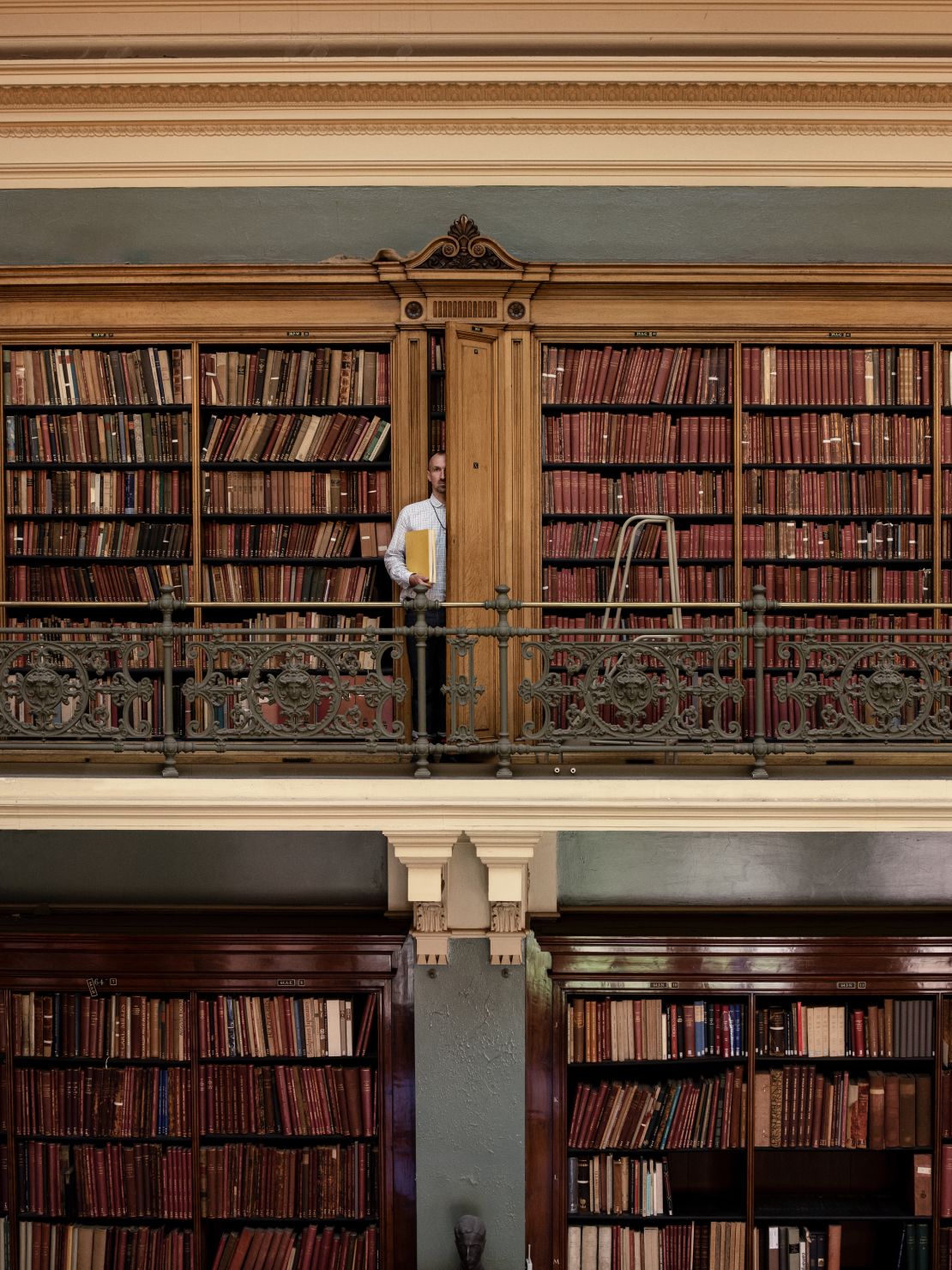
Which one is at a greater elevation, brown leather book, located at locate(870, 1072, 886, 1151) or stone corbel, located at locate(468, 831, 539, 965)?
stone corbel, located at locate(468, 831, 539, 965)

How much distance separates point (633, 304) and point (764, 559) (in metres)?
1.24

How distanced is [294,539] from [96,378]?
1.12 m

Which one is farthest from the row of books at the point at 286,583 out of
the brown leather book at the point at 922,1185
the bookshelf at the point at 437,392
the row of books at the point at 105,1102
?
the brown leather book at the point at 922,1185

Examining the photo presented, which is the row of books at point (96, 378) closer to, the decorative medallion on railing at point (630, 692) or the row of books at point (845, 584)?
the decorative medallion on railing at point (630, 692)

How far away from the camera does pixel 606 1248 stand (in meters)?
4.81

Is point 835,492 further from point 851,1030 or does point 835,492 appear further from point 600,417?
point 851,1030

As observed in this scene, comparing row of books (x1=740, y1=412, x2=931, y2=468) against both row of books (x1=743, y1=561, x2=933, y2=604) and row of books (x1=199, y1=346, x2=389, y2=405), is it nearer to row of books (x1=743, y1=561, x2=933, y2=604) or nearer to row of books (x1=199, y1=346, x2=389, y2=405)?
row of books (x1=743, y1=561, x2=933, y2=604)

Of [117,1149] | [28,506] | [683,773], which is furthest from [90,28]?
[117,1149]

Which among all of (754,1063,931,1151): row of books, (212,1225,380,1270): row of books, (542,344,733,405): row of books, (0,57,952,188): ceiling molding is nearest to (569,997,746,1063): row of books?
(754,1063,931,1151): row of books

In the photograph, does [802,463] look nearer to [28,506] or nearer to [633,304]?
[633,304]

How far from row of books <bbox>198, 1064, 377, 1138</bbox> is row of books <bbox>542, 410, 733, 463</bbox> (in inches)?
109

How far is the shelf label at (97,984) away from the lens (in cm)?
479

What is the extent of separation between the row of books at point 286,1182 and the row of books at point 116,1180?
0.37ft

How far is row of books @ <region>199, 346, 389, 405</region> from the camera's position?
5.16m
